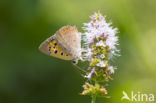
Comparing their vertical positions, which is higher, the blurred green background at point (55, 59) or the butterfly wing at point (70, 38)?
the blurred green background at point (55, 59)

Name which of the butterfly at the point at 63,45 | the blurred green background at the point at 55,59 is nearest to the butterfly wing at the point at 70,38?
the butterfly at the point at 63,45

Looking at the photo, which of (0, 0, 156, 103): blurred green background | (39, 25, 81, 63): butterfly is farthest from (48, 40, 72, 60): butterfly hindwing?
(0, 0, 156, 103): blurred green background

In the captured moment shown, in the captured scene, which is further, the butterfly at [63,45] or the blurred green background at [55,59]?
the blurred green background at [55,59]

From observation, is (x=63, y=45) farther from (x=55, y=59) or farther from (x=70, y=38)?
(x=55, y=59)

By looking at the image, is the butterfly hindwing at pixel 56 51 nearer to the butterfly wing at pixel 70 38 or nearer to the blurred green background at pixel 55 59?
the butterfly wing at pixel 70 38

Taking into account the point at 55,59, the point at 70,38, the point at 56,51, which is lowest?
the point at 56,51

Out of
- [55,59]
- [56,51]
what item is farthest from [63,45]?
[55,59]

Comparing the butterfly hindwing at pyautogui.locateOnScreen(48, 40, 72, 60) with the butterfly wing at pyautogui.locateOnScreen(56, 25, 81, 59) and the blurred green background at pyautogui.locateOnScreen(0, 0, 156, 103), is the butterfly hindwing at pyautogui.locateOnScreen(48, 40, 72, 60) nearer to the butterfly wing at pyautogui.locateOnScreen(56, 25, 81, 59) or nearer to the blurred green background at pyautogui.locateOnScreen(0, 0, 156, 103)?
the butterfly wing at pyautogui.locateOnScreen(56, 25, 81, 59)
